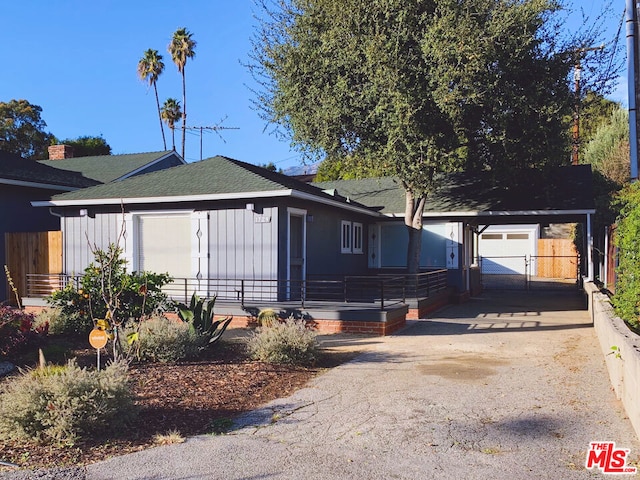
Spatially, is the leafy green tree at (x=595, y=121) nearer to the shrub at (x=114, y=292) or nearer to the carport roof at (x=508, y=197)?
the carport roof at (x=508, y=197)

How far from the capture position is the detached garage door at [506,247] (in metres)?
29.3

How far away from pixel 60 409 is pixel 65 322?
17.5ft

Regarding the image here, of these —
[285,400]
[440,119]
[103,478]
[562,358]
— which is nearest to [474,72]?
[440,119]

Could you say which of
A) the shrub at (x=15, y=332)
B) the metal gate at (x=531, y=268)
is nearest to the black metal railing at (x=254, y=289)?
the shrub at (x=15, y=332)

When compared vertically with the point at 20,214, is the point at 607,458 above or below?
below

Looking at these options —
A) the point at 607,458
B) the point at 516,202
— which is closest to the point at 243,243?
the point at 516,202

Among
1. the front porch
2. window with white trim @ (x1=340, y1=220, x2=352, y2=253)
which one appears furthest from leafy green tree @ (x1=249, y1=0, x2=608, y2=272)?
the front porch

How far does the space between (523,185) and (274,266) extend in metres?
9.68

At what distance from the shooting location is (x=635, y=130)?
11938 millimetres

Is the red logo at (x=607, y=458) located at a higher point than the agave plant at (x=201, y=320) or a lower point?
lower

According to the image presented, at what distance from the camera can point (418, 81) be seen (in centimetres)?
1277

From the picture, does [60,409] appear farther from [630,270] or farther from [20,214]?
[20,214]

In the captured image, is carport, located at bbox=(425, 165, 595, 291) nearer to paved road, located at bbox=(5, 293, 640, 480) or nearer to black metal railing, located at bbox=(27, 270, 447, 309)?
black metal railing, located at bbox=(27, 270, 447, 309)

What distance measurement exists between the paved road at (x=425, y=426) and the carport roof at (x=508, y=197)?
7.72 meters
